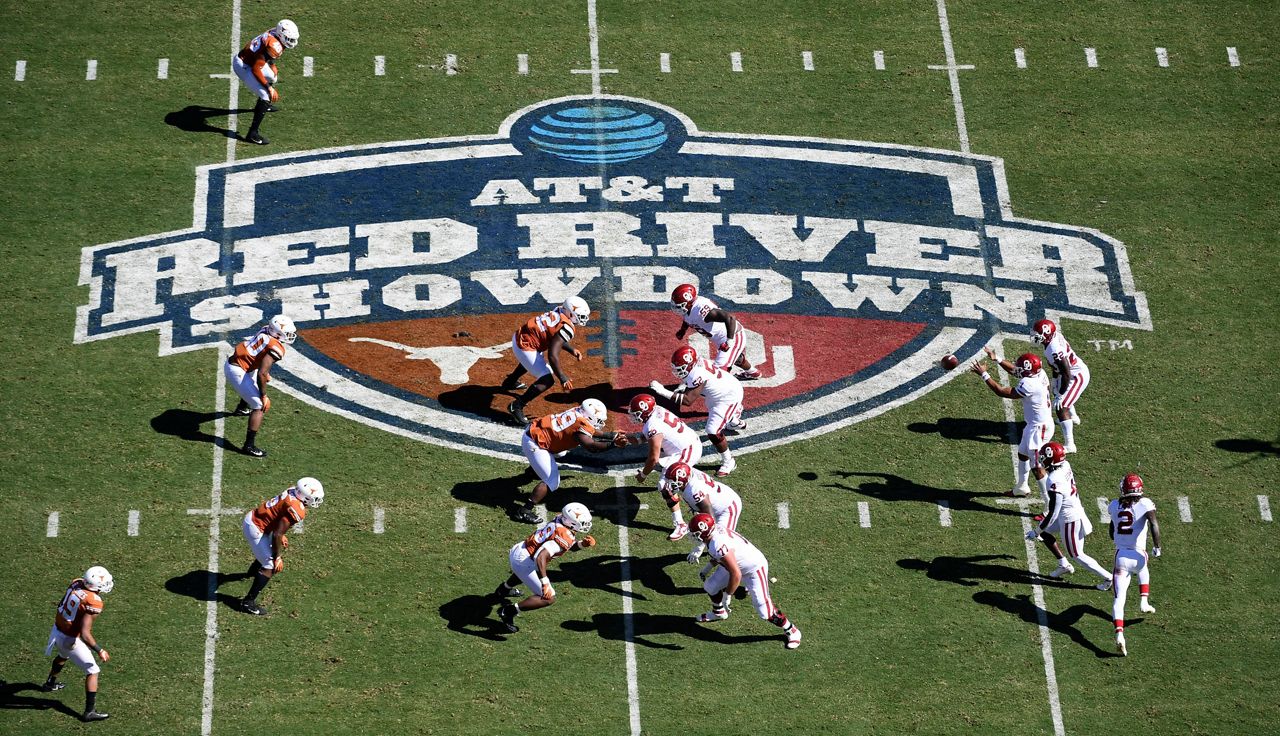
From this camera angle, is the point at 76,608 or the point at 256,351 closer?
the point at 76,608

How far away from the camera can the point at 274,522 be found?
912 inches

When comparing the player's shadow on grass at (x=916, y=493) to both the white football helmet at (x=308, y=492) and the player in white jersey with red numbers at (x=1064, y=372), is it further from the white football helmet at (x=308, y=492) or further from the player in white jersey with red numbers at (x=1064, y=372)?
the white football helmet at (x=308, y=492)

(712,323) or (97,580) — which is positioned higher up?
(712,323)

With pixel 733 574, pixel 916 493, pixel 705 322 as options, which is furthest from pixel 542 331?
pixel 916 493

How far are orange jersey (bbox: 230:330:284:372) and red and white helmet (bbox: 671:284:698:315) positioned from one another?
532 centimetres

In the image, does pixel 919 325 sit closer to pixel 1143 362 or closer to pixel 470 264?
pixel 1143 362

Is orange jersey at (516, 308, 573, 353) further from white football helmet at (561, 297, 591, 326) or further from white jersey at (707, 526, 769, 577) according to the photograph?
white jersey at (707, 526, 769, 577)

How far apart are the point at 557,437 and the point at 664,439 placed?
4.58 feet

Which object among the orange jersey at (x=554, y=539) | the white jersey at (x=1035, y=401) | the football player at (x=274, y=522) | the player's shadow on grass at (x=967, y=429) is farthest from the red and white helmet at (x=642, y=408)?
the white jersey at (x=1035, y=401)

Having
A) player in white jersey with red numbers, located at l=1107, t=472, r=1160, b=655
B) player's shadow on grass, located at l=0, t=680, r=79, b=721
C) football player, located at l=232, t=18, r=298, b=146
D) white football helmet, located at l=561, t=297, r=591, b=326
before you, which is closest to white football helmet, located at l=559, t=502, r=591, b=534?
white football helmet, located at l=561, t=297, r=591, b=326

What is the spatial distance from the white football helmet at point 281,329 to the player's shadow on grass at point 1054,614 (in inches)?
372

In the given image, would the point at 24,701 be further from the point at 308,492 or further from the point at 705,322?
the point at 705,322

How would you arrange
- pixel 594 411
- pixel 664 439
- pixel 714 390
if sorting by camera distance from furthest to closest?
pixel 714 390
pixel 664 439
pixel 594 411

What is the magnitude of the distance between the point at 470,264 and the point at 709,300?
3.73 metres
